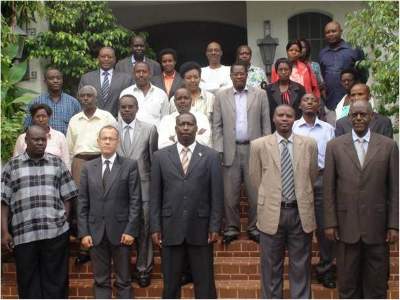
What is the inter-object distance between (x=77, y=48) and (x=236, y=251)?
535cm

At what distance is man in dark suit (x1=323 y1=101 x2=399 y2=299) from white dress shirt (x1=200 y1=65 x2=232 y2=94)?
3.08 metres

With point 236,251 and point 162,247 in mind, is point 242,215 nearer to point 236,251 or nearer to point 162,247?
point 236,251

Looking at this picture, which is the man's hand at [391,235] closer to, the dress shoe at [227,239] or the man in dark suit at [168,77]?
the dress shoe at [227,239]

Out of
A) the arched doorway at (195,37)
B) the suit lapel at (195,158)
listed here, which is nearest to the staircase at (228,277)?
the suit lapel at (195,158)

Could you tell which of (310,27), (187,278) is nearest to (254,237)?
(187,278)

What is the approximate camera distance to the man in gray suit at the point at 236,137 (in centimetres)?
811

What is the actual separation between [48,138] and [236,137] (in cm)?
214

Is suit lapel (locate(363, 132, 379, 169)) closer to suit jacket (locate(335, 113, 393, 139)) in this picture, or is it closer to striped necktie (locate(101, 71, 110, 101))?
suit jacket (locate(335, 113, 393, 139))

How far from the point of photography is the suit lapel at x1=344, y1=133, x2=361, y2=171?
658 cm

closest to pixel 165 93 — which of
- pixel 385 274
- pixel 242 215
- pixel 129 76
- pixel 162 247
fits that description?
pixel 129 76

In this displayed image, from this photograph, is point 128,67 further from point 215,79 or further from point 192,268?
point 192,268

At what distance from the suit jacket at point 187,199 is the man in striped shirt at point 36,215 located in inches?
40.2

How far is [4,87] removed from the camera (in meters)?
9.11

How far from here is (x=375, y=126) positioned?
7531 millimetres
